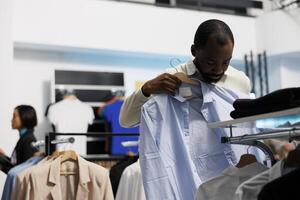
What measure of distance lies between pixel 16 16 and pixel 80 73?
0.94 meters

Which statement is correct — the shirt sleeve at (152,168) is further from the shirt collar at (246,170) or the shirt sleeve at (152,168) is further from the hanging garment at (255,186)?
the hanging garment at (255,186)

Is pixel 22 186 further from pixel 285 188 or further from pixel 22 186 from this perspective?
pixel 285 188

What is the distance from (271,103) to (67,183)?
1.60 m

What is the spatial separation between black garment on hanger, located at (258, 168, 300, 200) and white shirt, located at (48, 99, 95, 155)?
3.92 metres

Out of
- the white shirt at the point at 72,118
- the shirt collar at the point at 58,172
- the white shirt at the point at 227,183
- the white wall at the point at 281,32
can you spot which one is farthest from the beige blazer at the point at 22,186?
the white wall at the point at 281,32

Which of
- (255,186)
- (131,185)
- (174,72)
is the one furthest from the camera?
(131,185)

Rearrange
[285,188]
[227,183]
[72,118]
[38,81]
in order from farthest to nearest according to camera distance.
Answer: [38,81] → [72,118] → [227,183] → [285,188]

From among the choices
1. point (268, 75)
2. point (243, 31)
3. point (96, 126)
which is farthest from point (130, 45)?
point (268, 75)

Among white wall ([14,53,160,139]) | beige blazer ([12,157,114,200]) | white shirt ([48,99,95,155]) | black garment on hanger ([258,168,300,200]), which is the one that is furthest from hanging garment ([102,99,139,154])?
black garment on hanger ([258,168,300,200])

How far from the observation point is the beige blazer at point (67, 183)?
237 centimetres

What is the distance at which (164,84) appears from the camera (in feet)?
5.19

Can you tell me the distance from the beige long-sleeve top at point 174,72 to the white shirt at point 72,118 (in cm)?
309

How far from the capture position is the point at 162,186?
5.09ft

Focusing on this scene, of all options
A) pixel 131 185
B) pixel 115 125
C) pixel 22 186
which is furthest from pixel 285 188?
pixel 115 125
